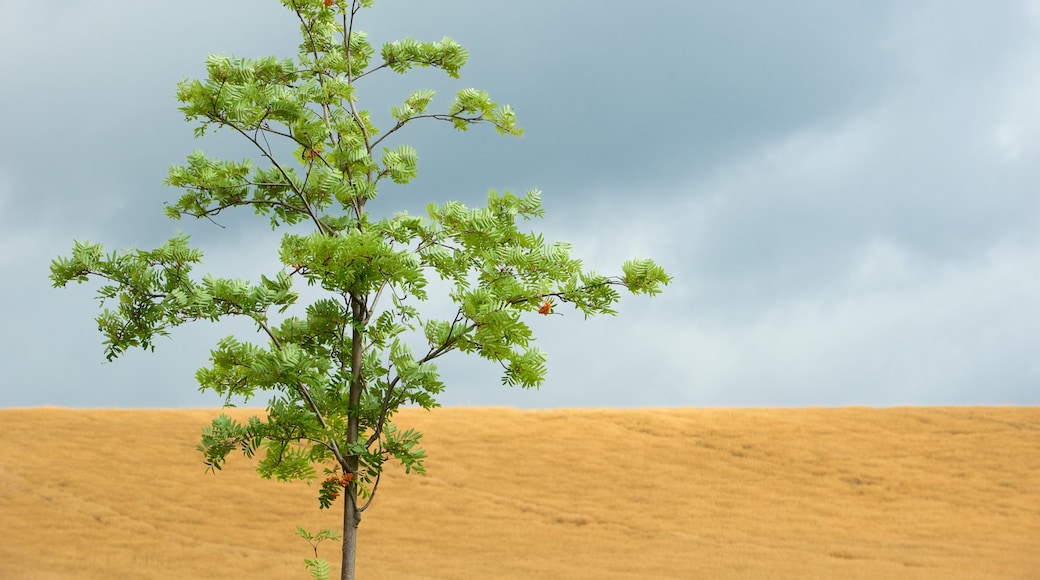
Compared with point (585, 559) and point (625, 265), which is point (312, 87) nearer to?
point (625, 265)

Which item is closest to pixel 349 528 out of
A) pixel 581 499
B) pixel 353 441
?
pixel 353 441

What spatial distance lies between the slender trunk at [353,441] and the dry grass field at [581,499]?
16.8 feet

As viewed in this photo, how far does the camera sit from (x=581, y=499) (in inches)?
558

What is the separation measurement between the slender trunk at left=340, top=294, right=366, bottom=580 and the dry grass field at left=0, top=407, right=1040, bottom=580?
5.11 m

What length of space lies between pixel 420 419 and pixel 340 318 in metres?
11.5

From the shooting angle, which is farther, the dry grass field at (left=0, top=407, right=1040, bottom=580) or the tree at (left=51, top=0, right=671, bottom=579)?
the dry grass field at (left=0, top=407, right=1040, bottom=580)

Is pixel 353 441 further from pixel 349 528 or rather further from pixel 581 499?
pixel 581 499

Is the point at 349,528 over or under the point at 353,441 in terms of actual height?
under

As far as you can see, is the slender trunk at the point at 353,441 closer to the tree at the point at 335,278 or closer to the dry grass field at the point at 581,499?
the tree at the point at 335,278

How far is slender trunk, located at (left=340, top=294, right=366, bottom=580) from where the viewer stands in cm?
631

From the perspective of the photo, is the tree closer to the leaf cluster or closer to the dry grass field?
the leaf cluster

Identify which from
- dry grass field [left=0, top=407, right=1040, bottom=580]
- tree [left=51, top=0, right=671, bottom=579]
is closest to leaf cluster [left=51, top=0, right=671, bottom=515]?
tree [left=51, top=0, right=671, bottom=579]

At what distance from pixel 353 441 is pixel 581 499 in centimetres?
841

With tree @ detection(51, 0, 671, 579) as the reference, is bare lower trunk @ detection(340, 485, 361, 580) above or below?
below
